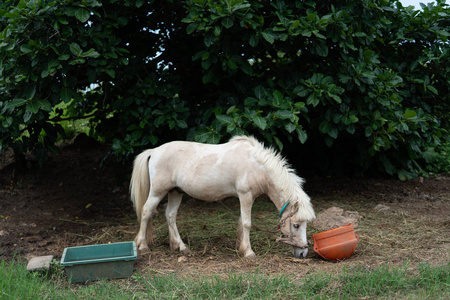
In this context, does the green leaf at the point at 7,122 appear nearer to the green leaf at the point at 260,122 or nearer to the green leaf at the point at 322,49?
the green leaf at the point at 260,122

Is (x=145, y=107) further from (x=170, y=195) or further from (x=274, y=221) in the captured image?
(x=274, y=221)

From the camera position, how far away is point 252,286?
3992 millimetres

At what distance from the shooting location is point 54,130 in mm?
6508

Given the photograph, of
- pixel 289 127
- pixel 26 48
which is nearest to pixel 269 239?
pixel 289 127

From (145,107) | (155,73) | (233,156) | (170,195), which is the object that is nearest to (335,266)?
(233,156)

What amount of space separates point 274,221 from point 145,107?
2.44 meters

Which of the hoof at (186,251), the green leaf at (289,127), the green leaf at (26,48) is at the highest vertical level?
the green leaf at (26,48)

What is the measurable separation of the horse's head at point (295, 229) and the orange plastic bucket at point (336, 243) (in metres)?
0.15

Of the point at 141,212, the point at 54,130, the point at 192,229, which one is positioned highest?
the point at 54,130

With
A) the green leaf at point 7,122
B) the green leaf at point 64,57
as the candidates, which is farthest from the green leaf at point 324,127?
the green leaf at point 7,122

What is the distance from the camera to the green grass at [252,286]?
12.6ft

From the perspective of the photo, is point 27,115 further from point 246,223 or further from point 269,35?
point 269,35

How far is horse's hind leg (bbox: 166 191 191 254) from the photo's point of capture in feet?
17.3

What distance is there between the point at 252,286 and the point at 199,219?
255cm
